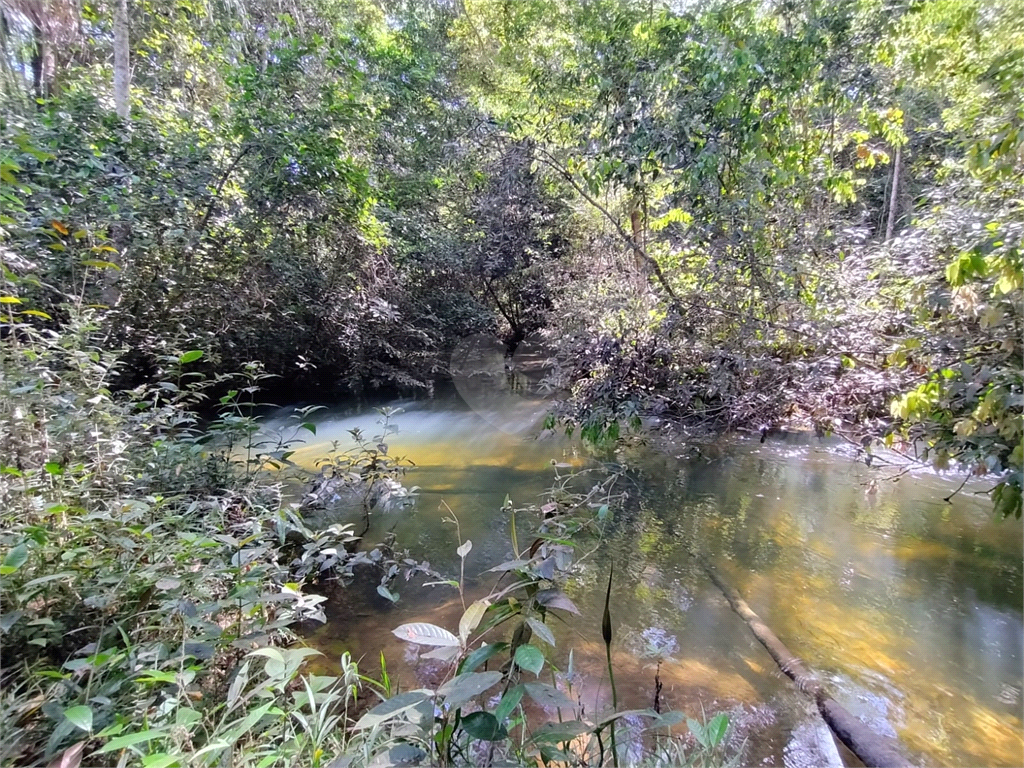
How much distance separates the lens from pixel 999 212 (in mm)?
Answer: 2092

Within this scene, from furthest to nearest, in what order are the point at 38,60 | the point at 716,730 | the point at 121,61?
the point at 38,60
the point at 121,61
the point at 716,730

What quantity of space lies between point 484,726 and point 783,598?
2.30 metres

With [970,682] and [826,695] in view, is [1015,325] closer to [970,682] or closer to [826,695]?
[970,682]

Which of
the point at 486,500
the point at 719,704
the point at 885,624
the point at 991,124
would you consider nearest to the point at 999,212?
the point at 991,124

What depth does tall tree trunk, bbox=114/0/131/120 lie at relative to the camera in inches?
145

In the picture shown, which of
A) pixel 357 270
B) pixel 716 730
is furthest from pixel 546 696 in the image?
pixel 357 270

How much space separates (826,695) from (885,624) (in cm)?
79

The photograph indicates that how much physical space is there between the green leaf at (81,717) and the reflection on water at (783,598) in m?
1.21

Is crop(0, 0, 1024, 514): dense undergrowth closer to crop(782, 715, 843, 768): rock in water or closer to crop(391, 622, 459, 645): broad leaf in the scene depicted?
crop(782, 715, 843, 768): rock in water

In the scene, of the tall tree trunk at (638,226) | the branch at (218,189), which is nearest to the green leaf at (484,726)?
the tall tree trunk at (638,226)

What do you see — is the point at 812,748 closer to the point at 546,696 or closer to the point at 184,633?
the point at 546,696

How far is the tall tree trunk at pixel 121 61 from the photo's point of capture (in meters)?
3.68

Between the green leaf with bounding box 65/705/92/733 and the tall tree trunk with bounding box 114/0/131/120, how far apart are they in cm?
438

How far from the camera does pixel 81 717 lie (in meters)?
1.00
